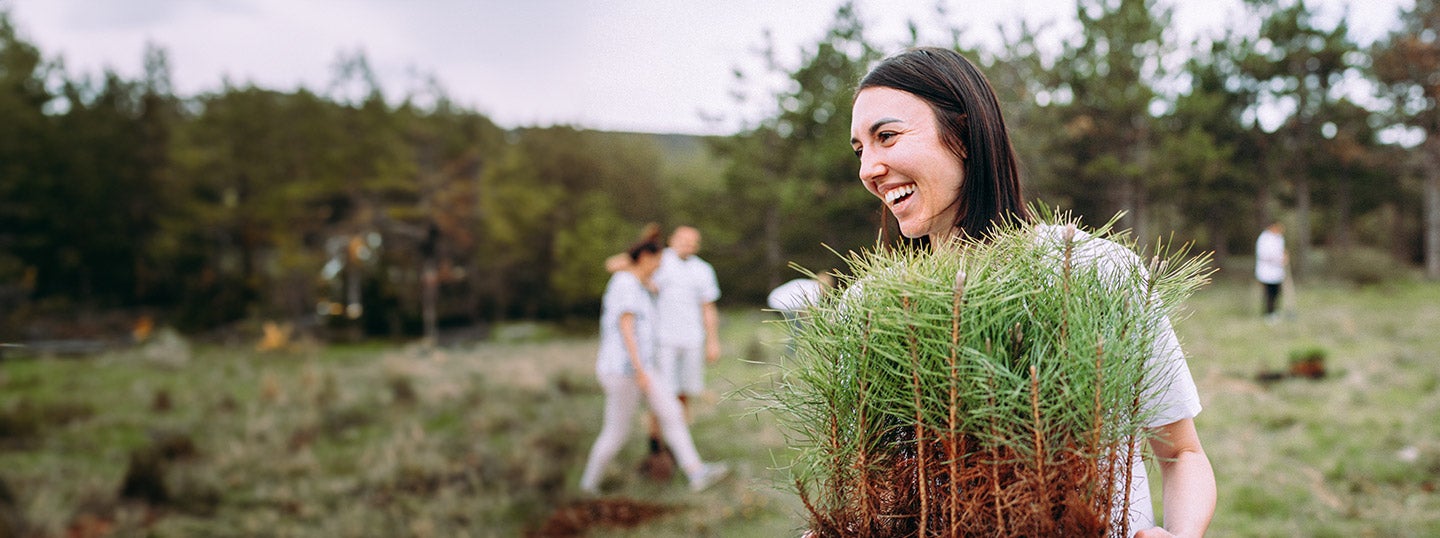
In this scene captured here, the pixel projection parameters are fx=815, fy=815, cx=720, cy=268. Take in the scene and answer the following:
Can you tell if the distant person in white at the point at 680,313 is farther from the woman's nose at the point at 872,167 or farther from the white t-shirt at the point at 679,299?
the woman's nose at the point at 872,167

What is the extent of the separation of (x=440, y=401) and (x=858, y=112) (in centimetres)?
1323

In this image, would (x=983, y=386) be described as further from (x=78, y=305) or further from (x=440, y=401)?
(x=78, y=305)

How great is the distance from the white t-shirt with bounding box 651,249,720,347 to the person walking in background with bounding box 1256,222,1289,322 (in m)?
10.4

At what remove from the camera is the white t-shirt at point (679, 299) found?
7.09m

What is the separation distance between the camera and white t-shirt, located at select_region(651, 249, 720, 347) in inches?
279

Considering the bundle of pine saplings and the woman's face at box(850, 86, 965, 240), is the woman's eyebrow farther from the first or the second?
the bundle of pine saplings

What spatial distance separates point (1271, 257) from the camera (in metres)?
13.1

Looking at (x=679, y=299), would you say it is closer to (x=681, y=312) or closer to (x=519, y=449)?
(x=681, y=312)

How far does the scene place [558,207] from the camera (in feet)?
118

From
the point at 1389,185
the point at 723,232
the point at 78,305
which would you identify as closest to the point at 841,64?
the point at 723,232

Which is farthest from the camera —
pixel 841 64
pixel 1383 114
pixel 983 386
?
pixel 1383 114

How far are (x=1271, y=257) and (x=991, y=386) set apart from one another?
14.9 meters

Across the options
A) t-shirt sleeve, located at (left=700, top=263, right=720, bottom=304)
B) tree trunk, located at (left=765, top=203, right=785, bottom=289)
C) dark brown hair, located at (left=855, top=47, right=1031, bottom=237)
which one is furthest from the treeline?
dark brown hair, located at (left=855, top=47, right=1031, bottom=237)

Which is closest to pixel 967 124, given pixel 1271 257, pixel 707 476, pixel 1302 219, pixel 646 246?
pixel 646 246
